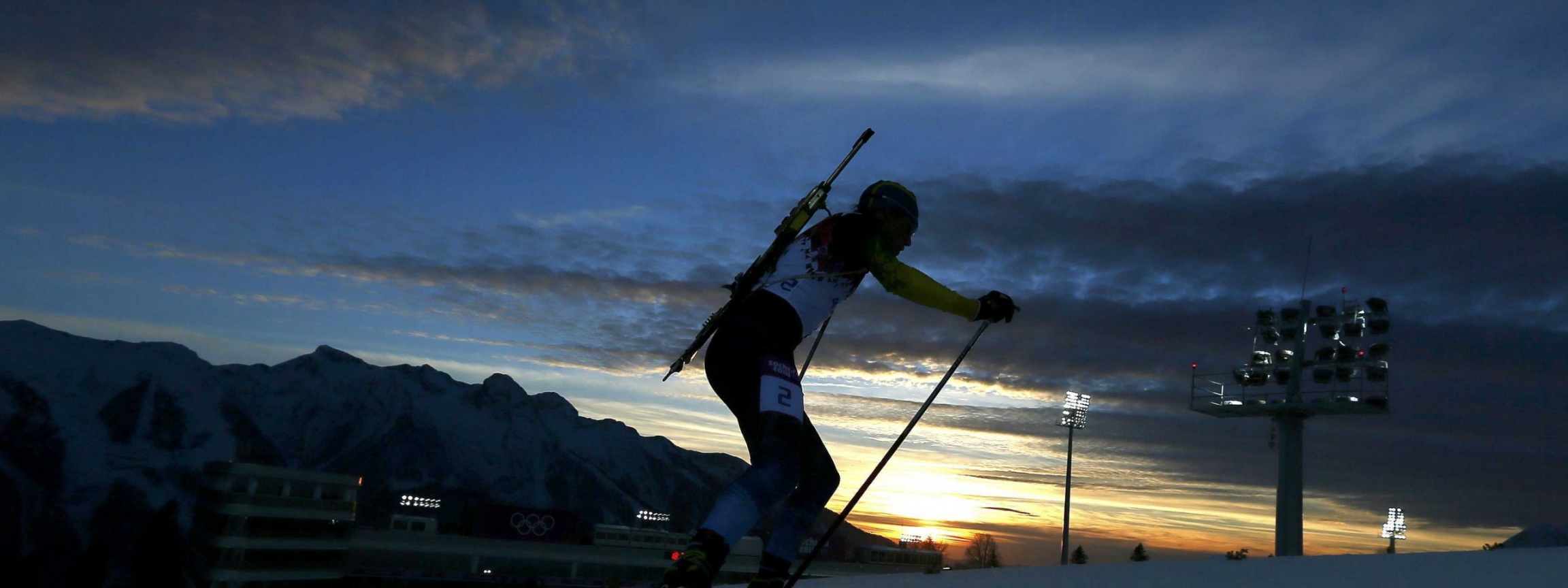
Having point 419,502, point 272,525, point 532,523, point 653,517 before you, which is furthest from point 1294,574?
Result: point 653,517

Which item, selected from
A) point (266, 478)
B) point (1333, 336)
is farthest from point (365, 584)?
point (1333, 336)

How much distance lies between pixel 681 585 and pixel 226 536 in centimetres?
8453

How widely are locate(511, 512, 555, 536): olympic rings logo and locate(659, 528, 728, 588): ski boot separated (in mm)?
96897

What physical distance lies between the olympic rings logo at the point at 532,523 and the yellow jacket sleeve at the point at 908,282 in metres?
96.7

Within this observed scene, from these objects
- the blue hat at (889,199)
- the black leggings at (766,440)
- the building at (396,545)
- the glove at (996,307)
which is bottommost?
the building at (396,545)

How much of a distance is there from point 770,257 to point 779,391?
0.76 meters

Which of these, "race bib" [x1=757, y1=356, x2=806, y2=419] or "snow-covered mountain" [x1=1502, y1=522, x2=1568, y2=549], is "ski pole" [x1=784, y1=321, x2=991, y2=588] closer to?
"race bib" [x1=757, y1=356, x2=806, y2=419]

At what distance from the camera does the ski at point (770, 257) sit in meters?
4.62

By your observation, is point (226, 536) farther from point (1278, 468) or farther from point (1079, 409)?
point (1278, 468)

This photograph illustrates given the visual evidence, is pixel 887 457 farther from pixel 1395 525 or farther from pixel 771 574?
pixel 1395 525

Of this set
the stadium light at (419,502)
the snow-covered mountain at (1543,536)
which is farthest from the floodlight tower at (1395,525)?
the stadium light at (419,502)

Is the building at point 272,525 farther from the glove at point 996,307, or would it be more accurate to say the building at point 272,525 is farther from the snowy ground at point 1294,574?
the glove at point 996,307

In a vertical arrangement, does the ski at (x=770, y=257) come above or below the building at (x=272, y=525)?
above

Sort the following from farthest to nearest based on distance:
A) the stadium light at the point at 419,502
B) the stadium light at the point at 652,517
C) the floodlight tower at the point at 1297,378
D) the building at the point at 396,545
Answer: the stadium light at the point at 652,517 < the stadium light at the point at 419,502 < the building at the point at 396,545 < the floodlight tower at the point at 1297,378
